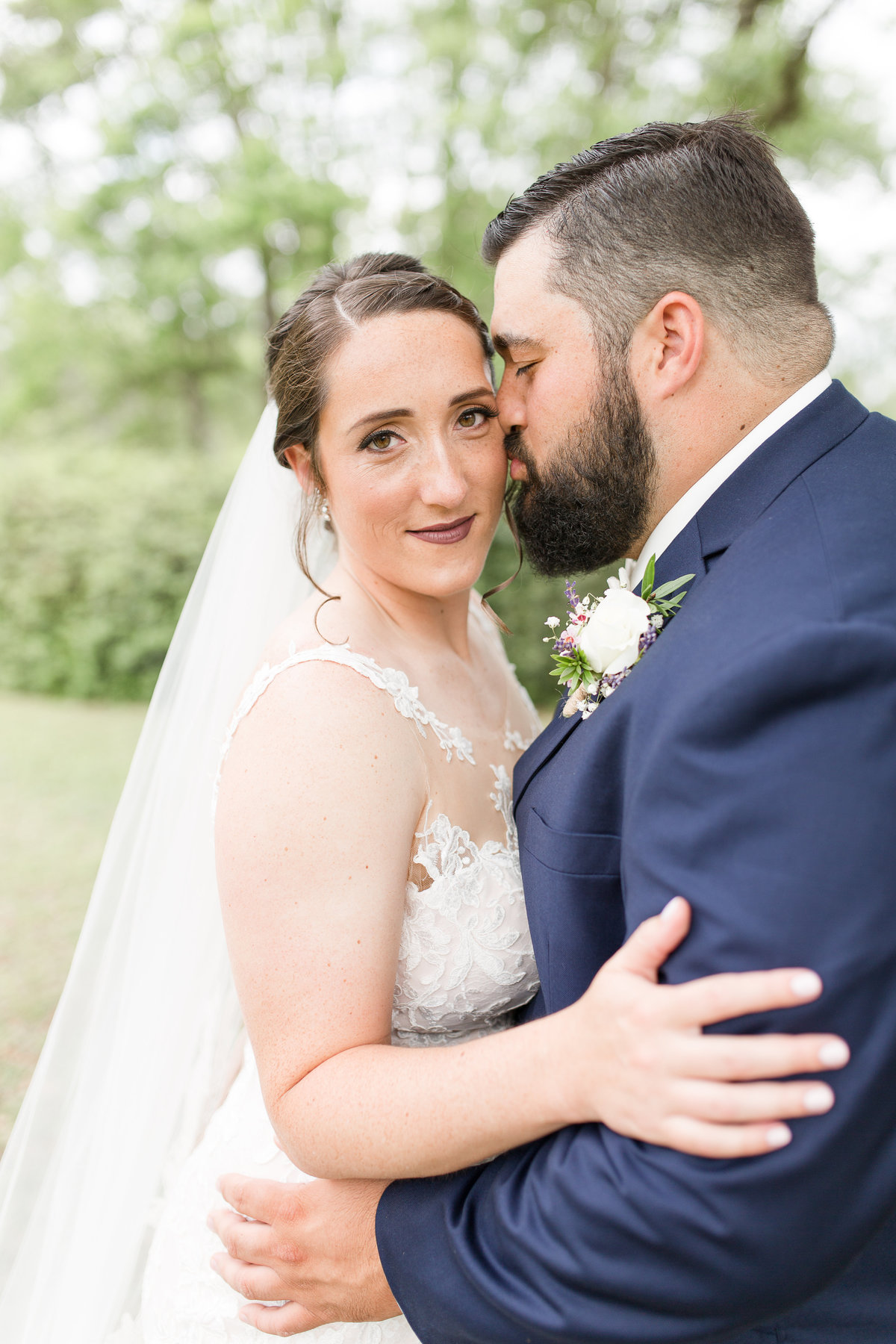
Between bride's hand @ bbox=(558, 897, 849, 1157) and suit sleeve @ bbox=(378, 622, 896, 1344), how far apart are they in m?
0.03

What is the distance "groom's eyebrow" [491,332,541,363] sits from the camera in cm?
223

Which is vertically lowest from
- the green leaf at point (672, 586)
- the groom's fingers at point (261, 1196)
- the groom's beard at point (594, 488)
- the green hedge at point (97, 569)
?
the groom's fingers at point (261, 1196)

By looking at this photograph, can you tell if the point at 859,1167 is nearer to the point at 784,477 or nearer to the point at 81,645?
the point at 784,477

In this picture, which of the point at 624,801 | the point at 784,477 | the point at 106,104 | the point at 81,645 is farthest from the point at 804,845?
the point at 106,104

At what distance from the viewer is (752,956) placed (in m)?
1.24

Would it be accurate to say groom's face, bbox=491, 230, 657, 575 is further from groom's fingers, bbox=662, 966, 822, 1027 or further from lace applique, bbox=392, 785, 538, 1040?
groom's fingers, bbox=662, 966, 822, 1027

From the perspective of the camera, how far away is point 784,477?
175 cm

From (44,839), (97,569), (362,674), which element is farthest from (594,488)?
(97,569)

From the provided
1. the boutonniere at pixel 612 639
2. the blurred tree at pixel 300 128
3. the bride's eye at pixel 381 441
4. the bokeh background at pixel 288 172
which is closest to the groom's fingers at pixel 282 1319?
the boutonniere at pixel 612 639

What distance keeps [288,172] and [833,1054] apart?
13.9 meters

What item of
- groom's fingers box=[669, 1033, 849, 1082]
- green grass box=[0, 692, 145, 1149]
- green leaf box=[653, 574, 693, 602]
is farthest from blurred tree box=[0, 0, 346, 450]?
groom's fingers box=[669, 1033, 849, 1082]

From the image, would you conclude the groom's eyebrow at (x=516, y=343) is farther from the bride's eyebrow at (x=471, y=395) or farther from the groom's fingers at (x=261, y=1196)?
the groom's fingers at (x=261, y=1196)

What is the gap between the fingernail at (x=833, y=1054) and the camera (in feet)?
4.00

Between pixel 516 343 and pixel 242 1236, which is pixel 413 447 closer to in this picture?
pixel 516 343
